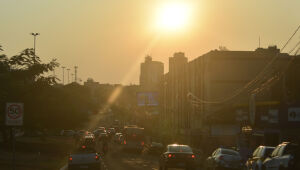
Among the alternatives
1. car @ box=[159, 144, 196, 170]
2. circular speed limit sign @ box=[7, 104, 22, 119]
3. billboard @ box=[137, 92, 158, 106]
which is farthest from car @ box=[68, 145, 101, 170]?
billboard @ box=[137, 92, 158, 106]

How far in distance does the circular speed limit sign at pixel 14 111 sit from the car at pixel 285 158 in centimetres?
1029

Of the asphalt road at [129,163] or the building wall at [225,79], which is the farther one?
the building wall at [225,79]

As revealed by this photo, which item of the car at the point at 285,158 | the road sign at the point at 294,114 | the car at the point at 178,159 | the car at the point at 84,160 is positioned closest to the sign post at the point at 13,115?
the car at the point at 84,160

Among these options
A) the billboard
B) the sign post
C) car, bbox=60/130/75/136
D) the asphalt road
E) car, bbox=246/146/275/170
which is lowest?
the asphalt road

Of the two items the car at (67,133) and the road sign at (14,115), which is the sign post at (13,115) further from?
the car at (67,133)

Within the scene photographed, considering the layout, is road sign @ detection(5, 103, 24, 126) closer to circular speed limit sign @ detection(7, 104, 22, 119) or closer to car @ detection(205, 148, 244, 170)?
circular speed limit sign @ detection(7, 104, 22, 119)

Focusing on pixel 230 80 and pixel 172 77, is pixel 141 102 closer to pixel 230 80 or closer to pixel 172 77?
pixel 172 77

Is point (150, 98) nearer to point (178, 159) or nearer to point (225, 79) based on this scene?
point (225, 79)

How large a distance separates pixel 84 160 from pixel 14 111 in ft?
30.8

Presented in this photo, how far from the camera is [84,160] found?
28.8m

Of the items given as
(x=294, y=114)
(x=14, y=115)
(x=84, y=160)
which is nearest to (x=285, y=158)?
(x=14, y=115)

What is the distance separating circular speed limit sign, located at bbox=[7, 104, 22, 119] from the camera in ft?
65.6

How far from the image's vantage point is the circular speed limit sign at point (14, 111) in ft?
65.6

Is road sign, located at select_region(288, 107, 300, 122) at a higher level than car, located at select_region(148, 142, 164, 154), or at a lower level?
higher
